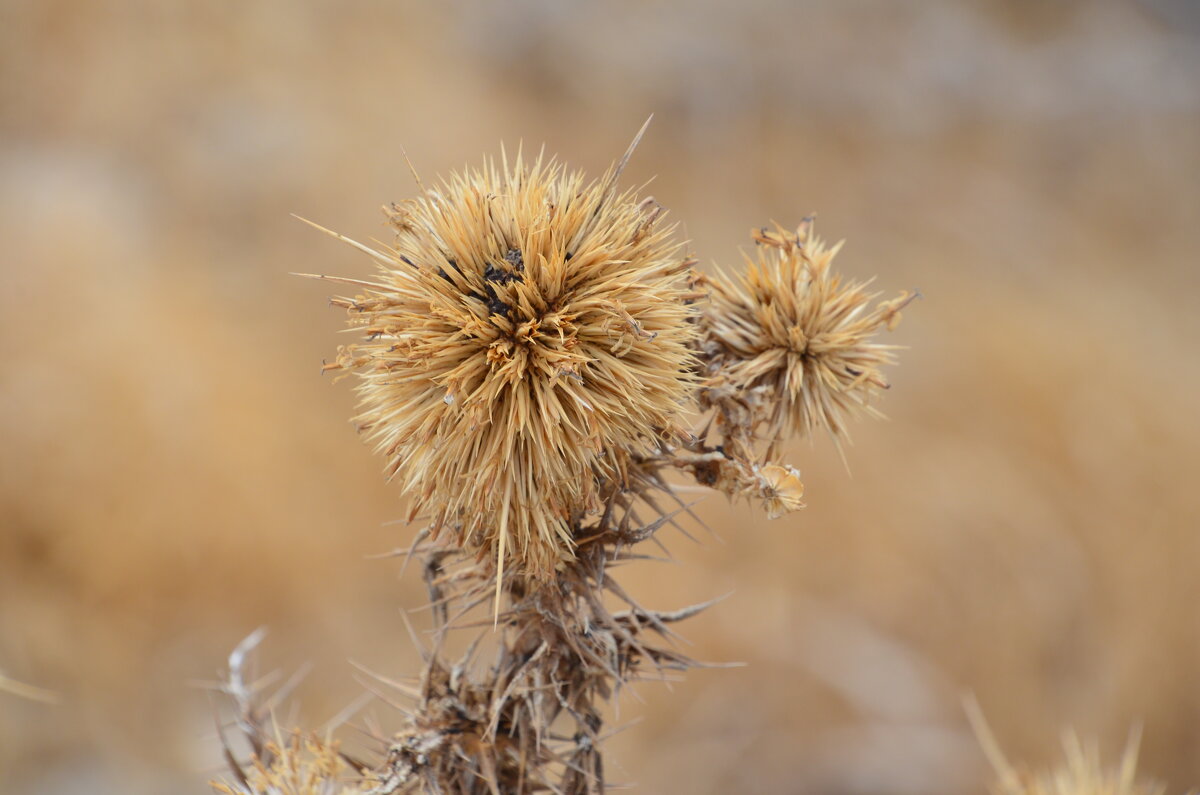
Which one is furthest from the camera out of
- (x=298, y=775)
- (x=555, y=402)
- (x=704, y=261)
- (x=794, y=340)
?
(x=704, y=261)

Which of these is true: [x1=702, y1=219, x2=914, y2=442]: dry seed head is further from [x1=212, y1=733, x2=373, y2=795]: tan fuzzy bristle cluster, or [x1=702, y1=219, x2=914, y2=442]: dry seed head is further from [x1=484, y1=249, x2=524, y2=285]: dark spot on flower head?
[x1=212, y1=733, x2=373, y2=795]: tan fuzzy bristle cluster

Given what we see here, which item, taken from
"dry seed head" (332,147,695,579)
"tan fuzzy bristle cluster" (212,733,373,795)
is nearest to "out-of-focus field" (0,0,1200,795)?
"tan fuzzy bristle cluster" (212,733,373,795)

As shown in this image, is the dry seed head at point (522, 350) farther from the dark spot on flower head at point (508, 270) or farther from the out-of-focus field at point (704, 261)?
the out-of-focus field at point (704, 261)

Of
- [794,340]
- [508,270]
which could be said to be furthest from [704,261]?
[508,270]

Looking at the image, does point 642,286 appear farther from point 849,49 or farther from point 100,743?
point 849,49

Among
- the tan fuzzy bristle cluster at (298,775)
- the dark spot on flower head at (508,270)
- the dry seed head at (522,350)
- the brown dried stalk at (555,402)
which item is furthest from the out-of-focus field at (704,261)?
the dark spot on flower head at (508,270)

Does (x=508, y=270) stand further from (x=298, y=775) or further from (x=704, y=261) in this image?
(x=704, y=261)

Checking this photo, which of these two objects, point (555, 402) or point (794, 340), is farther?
point (794, 340)
